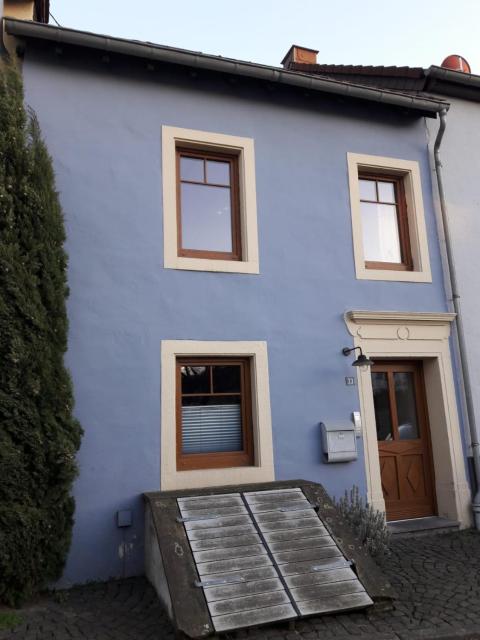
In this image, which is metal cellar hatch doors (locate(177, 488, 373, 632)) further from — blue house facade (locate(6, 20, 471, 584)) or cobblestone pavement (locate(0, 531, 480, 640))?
blue house facade (locate(6, 20, 471, 584))

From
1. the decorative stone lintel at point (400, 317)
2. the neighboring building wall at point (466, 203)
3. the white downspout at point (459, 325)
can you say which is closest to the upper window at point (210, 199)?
the decorative stone lintel at point (400, 317)

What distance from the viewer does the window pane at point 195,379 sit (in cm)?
613

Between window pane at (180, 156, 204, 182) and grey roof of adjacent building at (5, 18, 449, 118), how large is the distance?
1106 mm

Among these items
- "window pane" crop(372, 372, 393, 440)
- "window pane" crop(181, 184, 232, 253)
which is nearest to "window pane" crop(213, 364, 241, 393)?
"window pane" crop(181, 184, 232, 253)

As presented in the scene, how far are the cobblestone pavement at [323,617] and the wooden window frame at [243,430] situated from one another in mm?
1344

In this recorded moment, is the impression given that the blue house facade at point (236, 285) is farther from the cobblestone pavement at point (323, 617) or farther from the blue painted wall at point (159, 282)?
the cobblestone pavement at point (323, 617)

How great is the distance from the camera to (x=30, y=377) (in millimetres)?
4750

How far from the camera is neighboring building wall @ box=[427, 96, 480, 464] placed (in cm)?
739

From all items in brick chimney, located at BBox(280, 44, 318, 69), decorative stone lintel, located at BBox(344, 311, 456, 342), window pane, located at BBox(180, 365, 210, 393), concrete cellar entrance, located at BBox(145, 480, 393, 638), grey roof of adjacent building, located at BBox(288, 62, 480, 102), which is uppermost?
brick chimney, located at BBox(280, 44, 318, 69)

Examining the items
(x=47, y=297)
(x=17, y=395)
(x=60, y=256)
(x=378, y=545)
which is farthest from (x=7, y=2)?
(x=378, y=545)

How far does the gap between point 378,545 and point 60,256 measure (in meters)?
4.52

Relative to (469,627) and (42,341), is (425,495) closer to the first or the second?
(469,627)

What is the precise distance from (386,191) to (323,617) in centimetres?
577

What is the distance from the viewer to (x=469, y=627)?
405 centimetres
